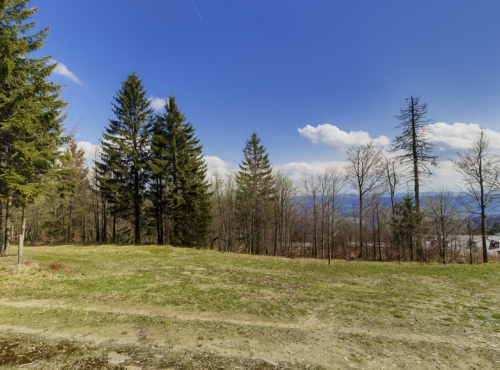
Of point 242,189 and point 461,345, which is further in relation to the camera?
point 242,189

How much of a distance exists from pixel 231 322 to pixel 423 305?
7345 mm

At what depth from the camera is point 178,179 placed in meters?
26.8

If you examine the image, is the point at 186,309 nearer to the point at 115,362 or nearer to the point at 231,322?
the point at 231,322

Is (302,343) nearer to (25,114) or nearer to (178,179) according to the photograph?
(25,114)

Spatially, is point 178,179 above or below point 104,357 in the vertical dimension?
above

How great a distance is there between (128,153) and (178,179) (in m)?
6.07

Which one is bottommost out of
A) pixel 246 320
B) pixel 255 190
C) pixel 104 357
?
pixel 246 320

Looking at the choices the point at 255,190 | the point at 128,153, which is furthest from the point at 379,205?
the point at 128,153

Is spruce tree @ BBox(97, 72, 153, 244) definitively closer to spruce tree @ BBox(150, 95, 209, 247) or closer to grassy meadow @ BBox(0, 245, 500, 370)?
spruce tree @ BBox(150, 95, 209, 247)

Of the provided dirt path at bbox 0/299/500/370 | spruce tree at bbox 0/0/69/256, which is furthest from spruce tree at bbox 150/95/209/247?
dirt path at bbox 0/299/500/370

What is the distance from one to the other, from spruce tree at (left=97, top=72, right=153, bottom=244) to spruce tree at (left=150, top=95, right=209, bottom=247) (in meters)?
1.40

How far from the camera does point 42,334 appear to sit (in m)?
6.14

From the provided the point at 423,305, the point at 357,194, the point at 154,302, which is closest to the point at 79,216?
the point at 154,302

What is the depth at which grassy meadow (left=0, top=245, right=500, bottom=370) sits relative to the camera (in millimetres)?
5195
